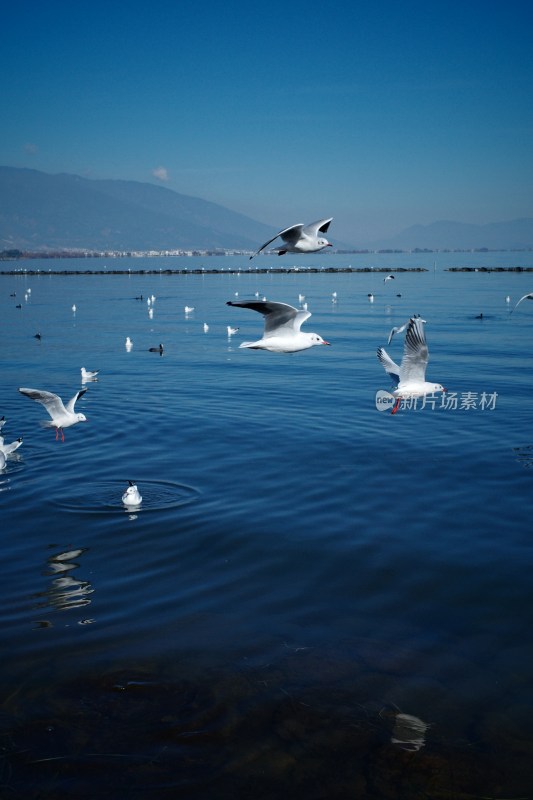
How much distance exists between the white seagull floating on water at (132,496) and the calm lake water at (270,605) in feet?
0.73

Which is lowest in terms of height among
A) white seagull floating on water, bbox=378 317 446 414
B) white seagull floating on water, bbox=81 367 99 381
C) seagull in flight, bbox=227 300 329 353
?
white seagull floating on water, bbox=81 367 99 381

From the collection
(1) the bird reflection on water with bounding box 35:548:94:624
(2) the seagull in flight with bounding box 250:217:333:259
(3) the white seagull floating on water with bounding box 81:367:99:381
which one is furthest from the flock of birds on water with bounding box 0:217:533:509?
(3) the white seagull floating on water with bounding box 81:367:99:381

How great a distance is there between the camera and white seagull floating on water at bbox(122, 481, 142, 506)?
1258 centimetres

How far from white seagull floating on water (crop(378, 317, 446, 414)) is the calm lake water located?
1473 millimetres

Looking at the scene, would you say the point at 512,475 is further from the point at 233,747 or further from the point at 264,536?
the point at 233,747

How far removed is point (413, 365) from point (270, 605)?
7109 mm

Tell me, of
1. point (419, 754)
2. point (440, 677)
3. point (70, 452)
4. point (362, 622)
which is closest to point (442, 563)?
point (362, 622)

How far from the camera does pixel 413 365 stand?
1520 centimetres

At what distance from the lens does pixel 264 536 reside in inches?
462

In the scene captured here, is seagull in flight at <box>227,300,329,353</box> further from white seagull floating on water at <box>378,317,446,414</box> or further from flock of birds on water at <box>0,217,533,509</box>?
white seagull floating on water at <box>378,317,446,414</box>

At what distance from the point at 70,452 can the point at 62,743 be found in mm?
10253

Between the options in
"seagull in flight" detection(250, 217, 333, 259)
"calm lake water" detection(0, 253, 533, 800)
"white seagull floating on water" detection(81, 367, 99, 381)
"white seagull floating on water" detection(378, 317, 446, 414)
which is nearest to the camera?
"calm lake water" detection(0, 253, 533, 800)
